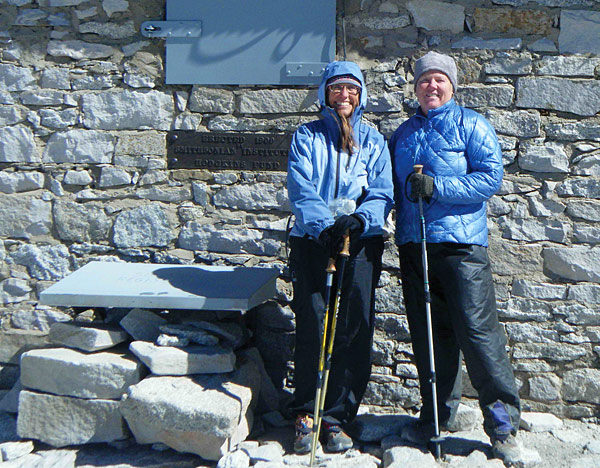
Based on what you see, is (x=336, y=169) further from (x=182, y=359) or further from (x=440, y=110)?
(x=182, y=359)

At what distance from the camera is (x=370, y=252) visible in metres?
3.69

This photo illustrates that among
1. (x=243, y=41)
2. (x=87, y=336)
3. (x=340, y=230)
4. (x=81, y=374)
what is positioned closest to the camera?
(x=340, y=230)

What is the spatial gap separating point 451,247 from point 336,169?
2.25 ft

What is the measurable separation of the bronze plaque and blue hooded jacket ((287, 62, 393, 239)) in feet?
2.44

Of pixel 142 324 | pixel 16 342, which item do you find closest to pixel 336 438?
pixel 142 324

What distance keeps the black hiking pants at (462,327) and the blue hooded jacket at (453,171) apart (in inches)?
3.4

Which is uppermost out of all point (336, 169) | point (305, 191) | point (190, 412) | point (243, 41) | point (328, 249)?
point (243, 41)

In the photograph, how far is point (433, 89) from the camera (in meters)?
3.65

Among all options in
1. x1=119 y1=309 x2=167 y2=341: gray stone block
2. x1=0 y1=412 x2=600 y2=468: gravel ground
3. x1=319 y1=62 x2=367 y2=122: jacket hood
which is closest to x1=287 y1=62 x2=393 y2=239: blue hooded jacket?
x1=319 y1=62 x2=367 y2=122: jacket hood

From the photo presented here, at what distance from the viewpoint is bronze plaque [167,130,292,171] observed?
4.48 meters

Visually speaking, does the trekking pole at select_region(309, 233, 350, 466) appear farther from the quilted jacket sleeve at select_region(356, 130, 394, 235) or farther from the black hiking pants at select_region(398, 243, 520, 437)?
the black hiking pants at select_region(398, 243, 520, 437)

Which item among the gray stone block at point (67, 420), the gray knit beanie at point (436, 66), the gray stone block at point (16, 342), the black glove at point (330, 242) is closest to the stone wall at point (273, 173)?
the gray stone block at point (16, 342)

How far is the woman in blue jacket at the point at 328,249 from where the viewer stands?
363cm

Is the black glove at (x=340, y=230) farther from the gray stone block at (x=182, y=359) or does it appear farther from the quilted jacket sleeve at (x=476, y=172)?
the gray stone block at (x=182, y=359)
